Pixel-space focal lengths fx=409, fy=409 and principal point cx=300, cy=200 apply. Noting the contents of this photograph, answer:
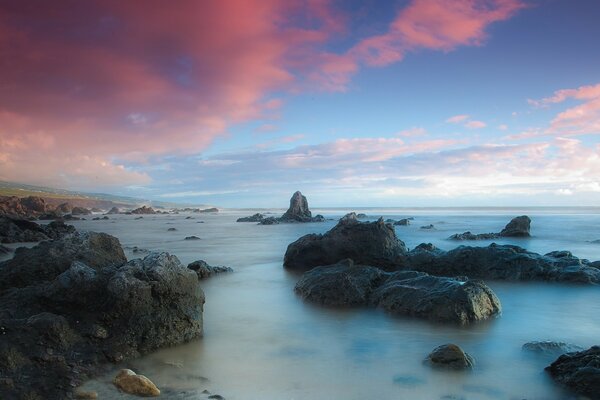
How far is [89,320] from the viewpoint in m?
5.91

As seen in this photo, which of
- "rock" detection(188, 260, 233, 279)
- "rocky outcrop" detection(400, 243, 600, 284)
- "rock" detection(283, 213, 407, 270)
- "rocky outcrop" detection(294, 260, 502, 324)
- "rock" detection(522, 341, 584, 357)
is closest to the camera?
"rock" detection(522, 341, 584, 357)

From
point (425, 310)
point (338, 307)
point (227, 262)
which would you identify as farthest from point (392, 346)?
point (227, 262)

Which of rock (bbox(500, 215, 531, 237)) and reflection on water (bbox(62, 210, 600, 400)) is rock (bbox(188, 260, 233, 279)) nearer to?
reflection on water (bbox(62, 210, 600, 400))

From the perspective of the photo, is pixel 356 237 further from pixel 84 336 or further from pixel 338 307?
pixel 84 336

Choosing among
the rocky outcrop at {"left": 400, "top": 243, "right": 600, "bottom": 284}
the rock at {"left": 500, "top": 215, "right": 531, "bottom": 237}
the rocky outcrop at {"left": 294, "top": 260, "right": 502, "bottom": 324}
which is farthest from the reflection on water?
the rock at {"left": 500, "top": 215, "right": 531, "bottom": 237}

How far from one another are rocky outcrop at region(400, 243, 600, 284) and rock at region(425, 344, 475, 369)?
25.1ft

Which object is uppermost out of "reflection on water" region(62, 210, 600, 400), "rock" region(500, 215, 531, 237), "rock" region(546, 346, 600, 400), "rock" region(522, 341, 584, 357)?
"rock" region(500, 215, 531, 237)

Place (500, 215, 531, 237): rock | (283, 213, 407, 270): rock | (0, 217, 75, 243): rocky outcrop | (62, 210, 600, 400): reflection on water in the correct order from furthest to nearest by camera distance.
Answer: (500, 215, 531, 237): rock → (0, 217, 75, 243): rocky outcrop → (283, 213, 407, 270): rock → (62, 210, 600, 400): reflection on water

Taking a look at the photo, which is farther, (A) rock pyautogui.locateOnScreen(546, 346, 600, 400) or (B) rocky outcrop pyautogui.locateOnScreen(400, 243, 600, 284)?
(B) rocky outcrop pyautogui.locateOnScreen(400, 243, 600, 284)

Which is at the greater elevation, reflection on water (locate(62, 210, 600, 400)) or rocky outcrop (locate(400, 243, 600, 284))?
rocky outcrop (locate(400, 243, 600, 284))

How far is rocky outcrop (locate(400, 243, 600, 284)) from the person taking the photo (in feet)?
39.3

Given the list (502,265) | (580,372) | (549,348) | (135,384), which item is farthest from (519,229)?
(135,384)

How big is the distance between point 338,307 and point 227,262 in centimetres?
906

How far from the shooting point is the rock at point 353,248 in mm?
13875
